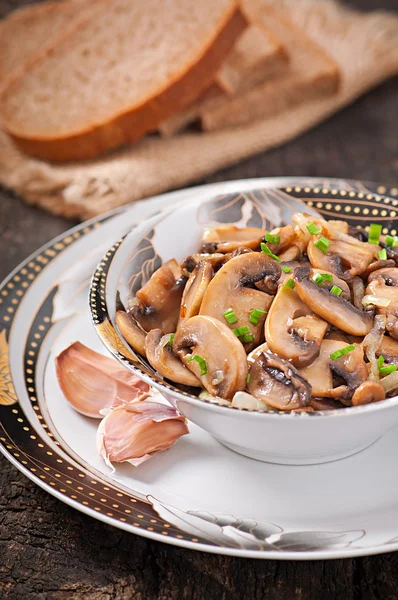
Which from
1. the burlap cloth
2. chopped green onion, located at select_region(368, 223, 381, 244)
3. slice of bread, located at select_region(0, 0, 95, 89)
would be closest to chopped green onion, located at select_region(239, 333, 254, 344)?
chopped green onion, located at select_region(368, 223, 381, 244)

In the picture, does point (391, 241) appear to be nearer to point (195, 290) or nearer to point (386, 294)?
point (386, 294)

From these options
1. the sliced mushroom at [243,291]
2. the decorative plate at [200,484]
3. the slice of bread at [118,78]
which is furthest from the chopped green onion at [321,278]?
the slice of bread at [118,78]

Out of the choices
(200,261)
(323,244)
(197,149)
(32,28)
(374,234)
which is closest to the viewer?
(323,244)

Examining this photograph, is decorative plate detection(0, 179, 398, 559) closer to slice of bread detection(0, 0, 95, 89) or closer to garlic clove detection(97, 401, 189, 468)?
garlic clove detection(97, 401, 189, 468)

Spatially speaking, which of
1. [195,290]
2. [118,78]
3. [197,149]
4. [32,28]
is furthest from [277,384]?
[32,28]

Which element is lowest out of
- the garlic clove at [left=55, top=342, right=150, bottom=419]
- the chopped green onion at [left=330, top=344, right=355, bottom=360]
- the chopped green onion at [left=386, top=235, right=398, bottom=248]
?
the garlic clove at [left=55, top=342, right=150, bottom=419]

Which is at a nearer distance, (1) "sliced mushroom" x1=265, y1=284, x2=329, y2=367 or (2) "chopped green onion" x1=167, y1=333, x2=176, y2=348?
(1) "sliced mushroom" x1=265, y1=284, x2=329, y2=367
